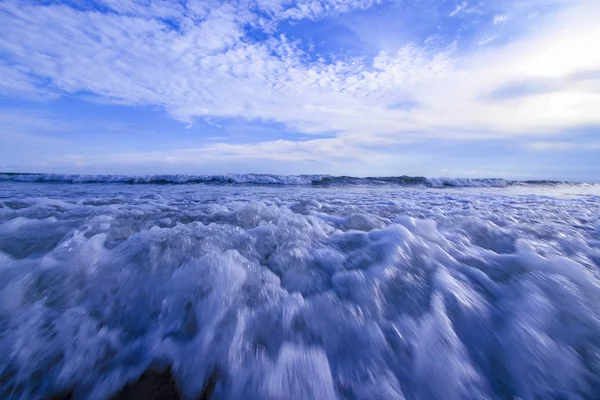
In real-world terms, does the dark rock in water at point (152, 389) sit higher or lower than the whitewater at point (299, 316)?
lower

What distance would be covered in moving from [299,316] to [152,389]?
803mm

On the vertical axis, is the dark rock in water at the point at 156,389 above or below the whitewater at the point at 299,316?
below

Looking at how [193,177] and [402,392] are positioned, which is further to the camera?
[193,177]

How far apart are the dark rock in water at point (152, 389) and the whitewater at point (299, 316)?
3cm

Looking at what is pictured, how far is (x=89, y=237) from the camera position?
284 cm

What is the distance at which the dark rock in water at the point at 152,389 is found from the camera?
126 centimetres

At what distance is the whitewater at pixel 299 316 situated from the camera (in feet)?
4.36

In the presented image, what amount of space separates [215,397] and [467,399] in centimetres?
109

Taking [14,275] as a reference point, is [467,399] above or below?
below

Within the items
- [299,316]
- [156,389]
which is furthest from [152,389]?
[299,316]

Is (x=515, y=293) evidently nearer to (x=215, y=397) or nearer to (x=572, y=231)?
(x=215, y=397)

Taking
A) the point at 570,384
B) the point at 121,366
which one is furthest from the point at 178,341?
the point at 570,384

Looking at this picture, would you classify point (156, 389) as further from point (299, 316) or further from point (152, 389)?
point (299, 316)

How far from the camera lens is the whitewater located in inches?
52.3
